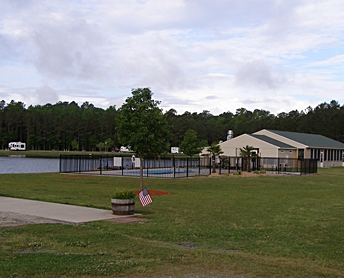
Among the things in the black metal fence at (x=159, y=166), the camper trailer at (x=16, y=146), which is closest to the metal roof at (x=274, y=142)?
the black metal fence at (x=159, y=166)

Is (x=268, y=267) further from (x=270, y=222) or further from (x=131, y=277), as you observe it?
(x=270, y=222)

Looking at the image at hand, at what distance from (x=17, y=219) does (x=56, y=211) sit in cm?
190

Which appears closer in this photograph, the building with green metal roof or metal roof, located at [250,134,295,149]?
the building with green metal roof

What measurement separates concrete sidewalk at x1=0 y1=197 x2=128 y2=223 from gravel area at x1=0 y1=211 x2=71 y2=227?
33 centimetres

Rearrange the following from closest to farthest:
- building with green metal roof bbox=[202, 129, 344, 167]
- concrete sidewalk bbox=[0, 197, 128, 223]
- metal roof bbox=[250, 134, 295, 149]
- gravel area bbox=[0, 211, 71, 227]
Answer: gravel area bbox=[0, 211, 71, 227], concrete sidewalk bbox=[0, 197, 128, 223], building with green metal roof bbox=[202, 129, 344, 167], metal roof bbox=[250, 134, 295, 149]

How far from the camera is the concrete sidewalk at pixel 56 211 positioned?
13152 millimetres

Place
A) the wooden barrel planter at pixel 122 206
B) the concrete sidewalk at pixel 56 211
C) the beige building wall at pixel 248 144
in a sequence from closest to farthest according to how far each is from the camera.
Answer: the concrete sidewalk at pixel 56 211
the wooden barrel planter at pixel 122 206
the beige building wall at pixel 248 144

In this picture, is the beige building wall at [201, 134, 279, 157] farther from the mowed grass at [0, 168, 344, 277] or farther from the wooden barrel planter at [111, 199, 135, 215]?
the wooden barrel planter at [111, 199, 135, 215]

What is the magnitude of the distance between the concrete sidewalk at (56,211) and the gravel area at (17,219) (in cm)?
33

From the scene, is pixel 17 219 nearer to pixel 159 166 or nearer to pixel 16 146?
pixel 159 166

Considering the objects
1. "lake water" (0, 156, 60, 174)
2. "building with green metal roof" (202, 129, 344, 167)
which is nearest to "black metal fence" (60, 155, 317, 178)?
"building with green metal roof" (202, 129, 344, 167)

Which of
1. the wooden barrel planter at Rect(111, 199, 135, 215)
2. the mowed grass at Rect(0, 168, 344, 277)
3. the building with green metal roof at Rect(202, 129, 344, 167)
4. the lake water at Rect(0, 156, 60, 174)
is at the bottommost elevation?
the lake water at Rect(0, 156, 60, 174)

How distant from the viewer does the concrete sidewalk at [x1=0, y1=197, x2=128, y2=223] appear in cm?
1315

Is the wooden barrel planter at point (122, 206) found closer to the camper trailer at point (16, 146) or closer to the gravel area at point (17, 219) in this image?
the gravel area at point (17, 219)
